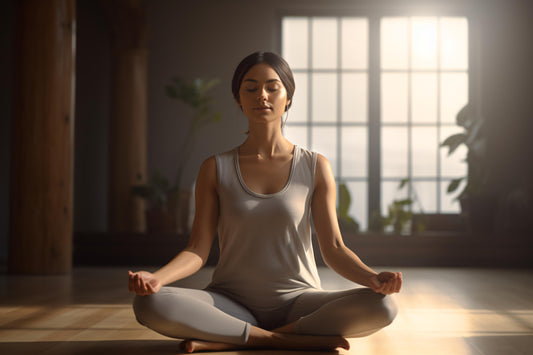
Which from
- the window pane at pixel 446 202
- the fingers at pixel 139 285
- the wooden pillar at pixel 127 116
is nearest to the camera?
the fingers at pixel 139 285

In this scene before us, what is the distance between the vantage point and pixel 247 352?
1.71 metres

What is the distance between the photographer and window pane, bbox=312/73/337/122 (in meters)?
7.49

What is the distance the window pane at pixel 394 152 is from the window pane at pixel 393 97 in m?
0.15

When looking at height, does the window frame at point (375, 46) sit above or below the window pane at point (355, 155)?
above

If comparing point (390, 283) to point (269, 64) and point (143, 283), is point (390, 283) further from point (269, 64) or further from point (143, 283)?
point (269, 64)

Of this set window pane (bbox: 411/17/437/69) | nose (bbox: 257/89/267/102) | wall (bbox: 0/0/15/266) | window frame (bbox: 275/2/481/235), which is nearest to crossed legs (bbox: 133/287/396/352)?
nose (bbox: 257/89/267/102)

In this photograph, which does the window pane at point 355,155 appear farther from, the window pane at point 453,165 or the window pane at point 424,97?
the window pane at point 453,165

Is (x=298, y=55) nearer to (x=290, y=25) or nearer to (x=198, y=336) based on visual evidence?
(x=290, y=25)

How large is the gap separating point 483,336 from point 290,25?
5940 millimetres

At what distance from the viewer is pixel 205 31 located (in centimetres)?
742

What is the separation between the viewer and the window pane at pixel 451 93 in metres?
7.39

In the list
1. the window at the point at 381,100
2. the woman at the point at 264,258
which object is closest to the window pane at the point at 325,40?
the window at the point at 381,100

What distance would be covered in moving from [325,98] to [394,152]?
1062 mm

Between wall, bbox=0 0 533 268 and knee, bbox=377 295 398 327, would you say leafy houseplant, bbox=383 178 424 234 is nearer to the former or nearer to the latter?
wall, bbox=0 0 533 268
